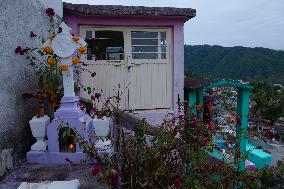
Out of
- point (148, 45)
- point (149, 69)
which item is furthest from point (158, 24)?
point (149, 69)

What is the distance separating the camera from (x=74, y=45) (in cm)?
452

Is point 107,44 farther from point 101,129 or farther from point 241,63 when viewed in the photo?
point 241,63

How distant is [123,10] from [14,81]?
3657 millimetres

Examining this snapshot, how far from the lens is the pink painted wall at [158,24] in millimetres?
7645

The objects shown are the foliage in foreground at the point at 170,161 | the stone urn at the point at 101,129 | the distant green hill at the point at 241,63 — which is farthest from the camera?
the distant green hill at the point at 241,63

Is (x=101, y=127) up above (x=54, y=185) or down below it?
above

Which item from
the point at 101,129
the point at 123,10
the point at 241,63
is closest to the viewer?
the point at 101,129

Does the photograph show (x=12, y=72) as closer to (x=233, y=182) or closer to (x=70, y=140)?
(x=70, y=140)

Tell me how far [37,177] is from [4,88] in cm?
126

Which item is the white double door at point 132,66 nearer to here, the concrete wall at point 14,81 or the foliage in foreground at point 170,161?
the concrete wall at point 14,81

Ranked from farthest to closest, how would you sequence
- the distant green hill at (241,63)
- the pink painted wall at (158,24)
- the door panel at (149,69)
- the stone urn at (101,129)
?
the distant green hill at (241,63) → the door panel at (149,69) → the pink painted wall at (158,24) → the stone urn at (101,129)

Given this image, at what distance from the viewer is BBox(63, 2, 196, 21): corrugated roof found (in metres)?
7.24

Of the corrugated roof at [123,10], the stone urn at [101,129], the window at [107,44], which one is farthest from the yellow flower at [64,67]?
the window at [107,44]

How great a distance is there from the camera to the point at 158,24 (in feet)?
26.0
